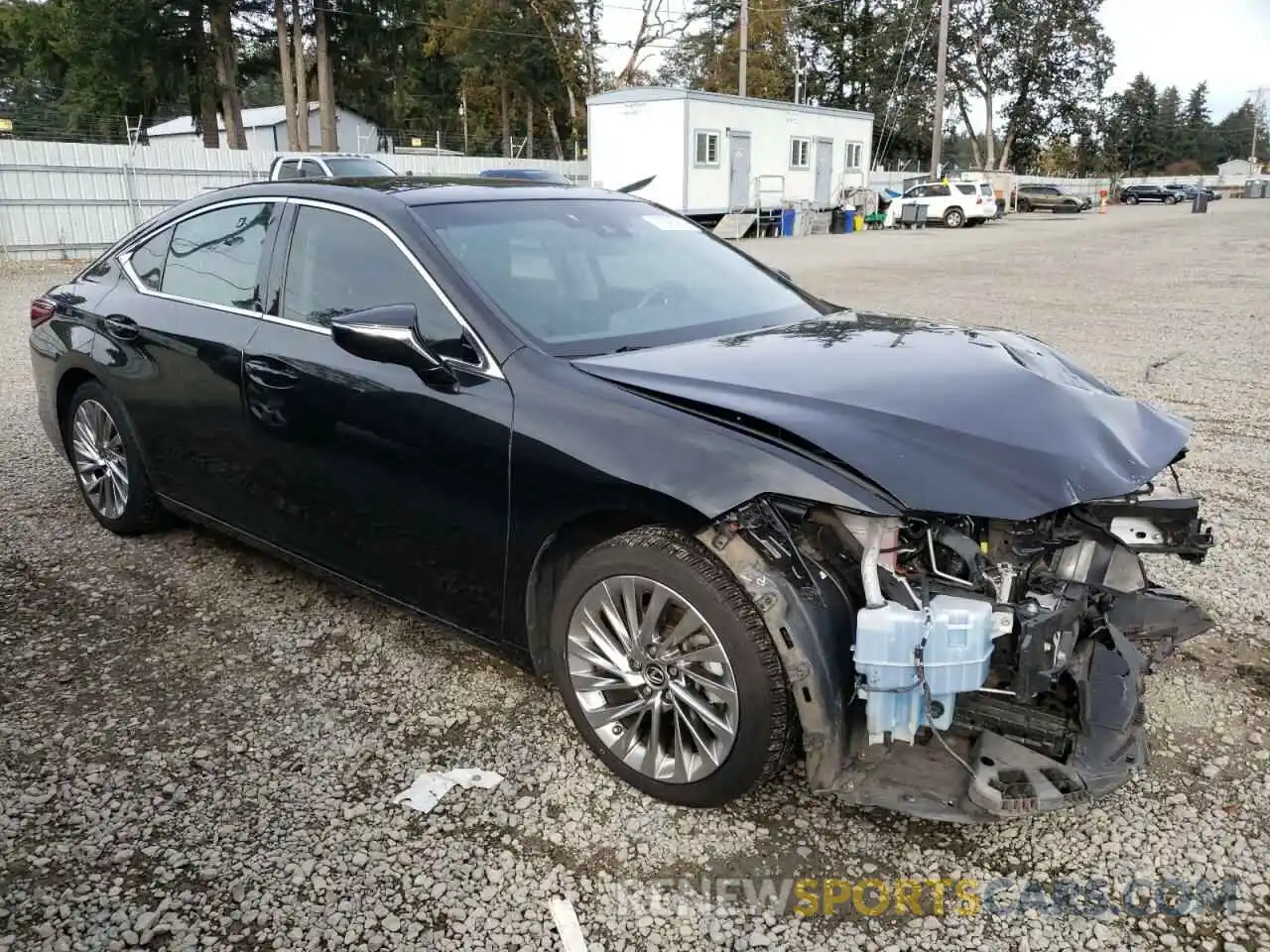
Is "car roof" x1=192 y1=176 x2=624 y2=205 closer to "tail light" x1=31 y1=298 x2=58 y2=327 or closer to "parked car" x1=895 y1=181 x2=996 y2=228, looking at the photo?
"tail light" x1=31 y1=298 x2=58 y2=327

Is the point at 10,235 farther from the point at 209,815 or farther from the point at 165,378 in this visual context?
the point at 209,815

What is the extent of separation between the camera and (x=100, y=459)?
4.69m

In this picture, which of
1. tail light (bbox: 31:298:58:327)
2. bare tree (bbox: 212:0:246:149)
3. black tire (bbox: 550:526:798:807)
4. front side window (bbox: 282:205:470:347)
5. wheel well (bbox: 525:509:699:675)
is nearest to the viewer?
black tire (bbox: 550:526:798:807)

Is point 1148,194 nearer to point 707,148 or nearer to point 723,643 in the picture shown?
point 707,148

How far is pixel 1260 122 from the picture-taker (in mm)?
125875

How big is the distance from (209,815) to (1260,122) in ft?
504

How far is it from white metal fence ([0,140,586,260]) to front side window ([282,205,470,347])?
1591cm

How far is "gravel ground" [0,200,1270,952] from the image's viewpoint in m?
2.36

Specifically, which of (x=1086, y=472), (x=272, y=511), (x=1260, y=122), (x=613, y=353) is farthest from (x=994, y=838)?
(x=1260, y=122)

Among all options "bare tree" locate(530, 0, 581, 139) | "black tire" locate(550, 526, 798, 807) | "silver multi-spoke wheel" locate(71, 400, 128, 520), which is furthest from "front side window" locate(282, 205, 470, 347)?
"bare tree" locate(530, 0, 581, 139)

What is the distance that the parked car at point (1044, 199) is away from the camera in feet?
157

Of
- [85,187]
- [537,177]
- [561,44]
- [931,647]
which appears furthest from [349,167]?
[561,44]

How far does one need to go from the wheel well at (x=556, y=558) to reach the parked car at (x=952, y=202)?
116 ft

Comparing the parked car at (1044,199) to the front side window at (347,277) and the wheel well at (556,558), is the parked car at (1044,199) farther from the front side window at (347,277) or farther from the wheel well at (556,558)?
the wheel well at (556,558)
